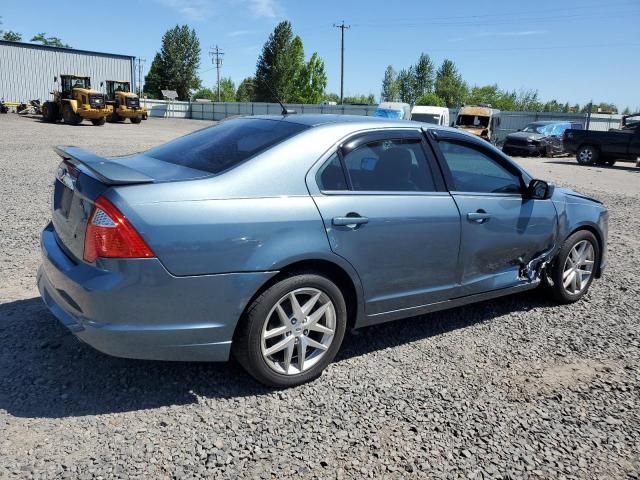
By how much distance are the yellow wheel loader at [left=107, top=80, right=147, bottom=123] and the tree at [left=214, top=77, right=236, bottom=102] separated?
75456 mm

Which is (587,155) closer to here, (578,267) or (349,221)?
(578,267)

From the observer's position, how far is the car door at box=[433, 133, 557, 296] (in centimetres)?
390

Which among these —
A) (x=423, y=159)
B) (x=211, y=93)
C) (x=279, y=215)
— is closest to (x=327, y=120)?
(x=423, y=159)

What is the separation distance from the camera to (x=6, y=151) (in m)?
15.6

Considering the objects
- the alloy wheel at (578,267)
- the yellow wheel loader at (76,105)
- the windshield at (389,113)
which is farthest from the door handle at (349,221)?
the yellow wheel loader at (76,105)

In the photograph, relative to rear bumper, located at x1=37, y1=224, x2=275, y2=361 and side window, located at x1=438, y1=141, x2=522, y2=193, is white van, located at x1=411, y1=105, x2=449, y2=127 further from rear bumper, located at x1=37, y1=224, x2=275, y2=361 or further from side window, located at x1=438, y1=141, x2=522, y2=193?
rear bumper, located at x1=37, y1=224, x2=275, y2=361

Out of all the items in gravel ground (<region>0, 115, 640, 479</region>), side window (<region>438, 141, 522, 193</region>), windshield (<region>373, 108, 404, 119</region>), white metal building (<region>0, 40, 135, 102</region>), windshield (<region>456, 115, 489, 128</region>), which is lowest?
gravel ground (<region>0, 115, 640, 479</region>)

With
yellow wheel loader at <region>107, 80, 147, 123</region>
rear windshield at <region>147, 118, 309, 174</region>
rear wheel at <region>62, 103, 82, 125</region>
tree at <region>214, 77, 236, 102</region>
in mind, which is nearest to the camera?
rear windshield at <region>147, 118, 309, 174</region>

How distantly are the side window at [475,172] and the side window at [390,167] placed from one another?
26 centimetres

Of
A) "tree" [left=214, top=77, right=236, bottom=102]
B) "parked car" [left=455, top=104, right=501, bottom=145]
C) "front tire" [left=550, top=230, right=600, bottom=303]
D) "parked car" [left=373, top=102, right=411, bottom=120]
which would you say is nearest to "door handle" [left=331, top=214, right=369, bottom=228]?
"front tire" [left=550, top=230, right=600, bottom=303]

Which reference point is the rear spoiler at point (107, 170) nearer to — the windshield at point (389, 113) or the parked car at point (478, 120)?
the windshield at point (389, 113)

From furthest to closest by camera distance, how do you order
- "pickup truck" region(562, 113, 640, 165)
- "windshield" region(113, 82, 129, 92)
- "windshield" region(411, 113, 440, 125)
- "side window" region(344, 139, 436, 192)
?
"windshield" region(113, 82, 129, 92) → "windshield" region(411, 113, 440, 125) → "pickup truck" region(562, 113, 640, 165) → "side window" region(344, 139, 436, 192)

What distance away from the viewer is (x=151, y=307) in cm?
272

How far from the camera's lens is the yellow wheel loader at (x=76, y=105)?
107ft
